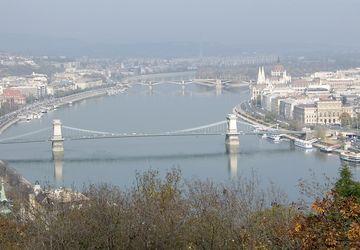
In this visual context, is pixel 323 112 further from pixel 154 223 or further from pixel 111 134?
pixel 154 223

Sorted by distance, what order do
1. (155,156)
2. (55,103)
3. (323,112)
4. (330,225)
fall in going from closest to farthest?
(330,225) < (155,156) < (323,112) < (55,103)

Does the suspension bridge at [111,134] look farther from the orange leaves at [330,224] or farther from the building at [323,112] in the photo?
the orange leaves at [330,224]

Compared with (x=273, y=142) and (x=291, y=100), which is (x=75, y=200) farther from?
(x=291, y=100)

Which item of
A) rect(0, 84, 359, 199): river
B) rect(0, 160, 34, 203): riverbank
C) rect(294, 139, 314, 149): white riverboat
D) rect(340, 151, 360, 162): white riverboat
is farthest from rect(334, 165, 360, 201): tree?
rect(294, 139, 314, 149): white riverboat

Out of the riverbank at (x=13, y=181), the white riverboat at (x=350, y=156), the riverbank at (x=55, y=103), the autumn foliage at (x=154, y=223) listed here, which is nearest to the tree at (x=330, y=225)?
the autumn foliage at (x=154, y=223)

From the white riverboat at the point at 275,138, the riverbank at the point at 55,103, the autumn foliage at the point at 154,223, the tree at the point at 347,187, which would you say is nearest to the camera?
the tree at the point at 347,187

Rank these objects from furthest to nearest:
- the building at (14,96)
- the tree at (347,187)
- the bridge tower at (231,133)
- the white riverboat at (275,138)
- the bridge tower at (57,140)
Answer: the building at (14,96), the white riverboat at (275,138), the bridge tower at (231,133), the bridge tower at (57,140), the tree at (347,187)

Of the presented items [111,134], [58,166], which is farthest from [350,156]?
[111,134]

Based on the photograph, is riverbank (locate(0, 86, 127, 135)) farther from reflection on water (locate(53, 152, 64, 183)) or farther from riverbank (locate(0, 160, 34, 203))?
riverbank (locate(0, 160, 34, 203))

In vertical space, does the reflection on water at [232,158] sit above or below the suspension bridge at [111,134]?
below
